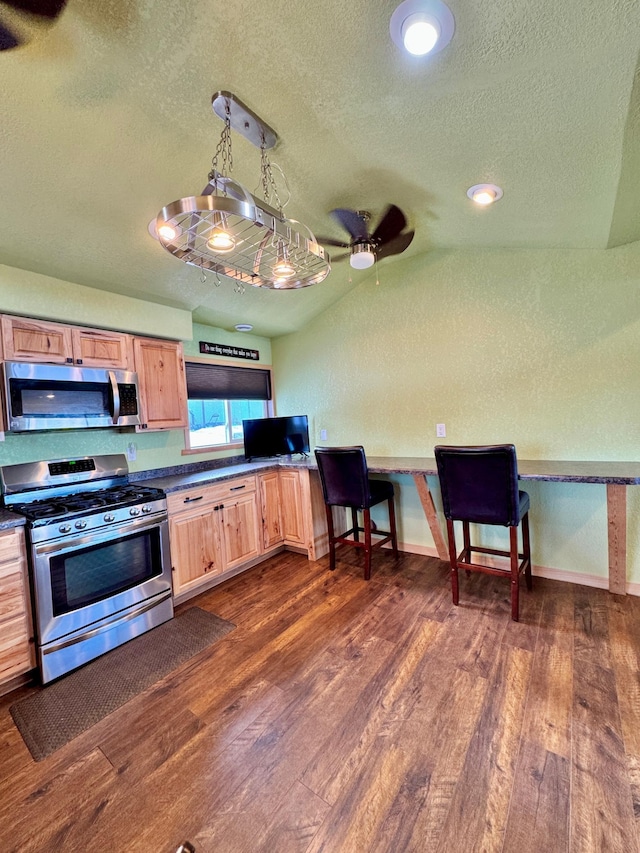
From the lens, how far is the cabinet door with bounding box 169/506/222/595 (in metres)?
2.70

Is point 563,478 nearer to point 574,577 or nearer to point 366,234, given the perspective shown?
point 574,577

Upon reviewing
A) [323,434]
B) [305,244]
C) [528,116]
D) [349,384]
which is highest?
[528,116]

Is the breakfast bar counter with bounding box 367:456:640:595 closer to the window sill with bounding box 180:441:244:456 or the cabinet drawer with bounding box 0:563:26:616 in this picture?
the window sill with bounding box 180:441:244:456

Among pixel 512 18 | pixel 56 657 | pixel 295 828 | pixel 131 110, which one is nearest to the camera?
pixel 512 18

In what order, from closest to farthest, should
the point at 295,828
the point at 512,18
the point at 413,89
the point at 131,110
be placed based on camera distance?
the point at 512,18, the point at 295,828, the point at 413,89, the point at 131,110

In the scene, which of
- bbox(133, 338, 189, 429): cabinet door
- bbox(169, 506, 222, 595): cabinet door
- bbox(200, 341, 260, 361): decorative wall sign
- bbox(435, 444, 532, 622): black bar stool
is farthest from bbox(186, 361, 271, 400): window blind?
bbox(435, 444, 532, 622): black bar stool

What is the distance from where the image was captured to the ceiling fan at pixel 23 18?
3.62 ft

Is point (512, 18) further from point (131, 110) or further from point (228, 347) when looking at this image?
point (228, 347)

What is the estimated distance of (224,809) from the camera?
1302 millimetres

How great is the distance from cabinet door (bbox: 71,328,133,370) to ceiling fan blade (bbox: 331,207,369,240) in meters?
1.79

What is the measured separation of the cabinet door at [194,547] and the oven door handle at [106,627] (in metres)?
0.18

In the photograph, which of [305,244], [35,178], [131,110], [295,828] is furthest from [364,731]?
[35,178]

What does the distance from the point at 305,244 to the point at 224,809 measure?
218cm

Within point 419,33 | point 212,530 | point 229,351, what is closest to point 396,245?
point 419,33
